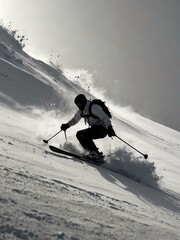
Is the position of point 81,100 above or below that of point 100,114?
above

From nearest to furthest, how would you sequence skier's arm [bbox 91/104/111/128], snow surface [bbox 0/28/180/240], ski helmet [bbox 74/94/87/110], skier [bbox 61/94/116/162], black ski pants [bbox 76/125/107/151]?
1. snow surface [bbox 0/28/180/240]
2. skier's arm [bbox 91/104/111/128]
3. skier [bbox 61/94/116/162]
4. ski helmet [bbox 74/94/87/110]
5. black ski pants [bbox 76/125/107/151]

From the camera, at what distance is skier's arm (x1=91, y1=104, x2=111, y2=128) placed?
323 inches

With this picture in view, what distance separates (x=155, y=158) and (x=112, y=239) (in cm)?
1103

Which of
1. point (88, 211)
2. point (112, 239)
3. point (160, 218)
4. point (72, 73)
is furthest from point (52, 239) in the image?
point (72, 73)

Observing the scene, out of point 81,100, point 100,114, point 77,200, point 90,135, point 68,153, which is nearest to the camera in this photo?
point 77,200

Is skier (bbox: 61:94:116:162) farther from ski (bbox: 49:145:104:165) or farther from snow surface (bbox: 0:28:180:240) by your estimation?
snow surface (bbox: 0:28:180:240)

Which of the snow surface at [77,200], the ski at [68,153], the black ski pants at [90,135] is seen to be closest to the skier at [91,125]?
the black ski pants at [90,135]

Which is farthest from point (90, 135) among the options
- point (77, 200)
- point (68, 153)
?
point (77, 200)

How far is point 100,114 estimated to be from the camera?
326 inches

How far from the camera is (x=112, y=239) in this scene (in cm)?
314

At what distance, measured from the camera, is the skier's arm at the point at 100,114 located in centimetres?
821

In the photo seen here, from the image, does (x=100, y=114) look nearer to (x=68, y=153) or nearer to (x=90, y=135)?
(x=90, y=135)

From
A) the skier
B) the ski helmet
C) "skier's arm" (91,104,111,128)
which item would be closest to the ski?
the skier

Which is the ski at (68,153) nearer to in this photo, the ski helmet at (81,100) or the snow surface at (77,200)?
the snow surface at (77,200)
